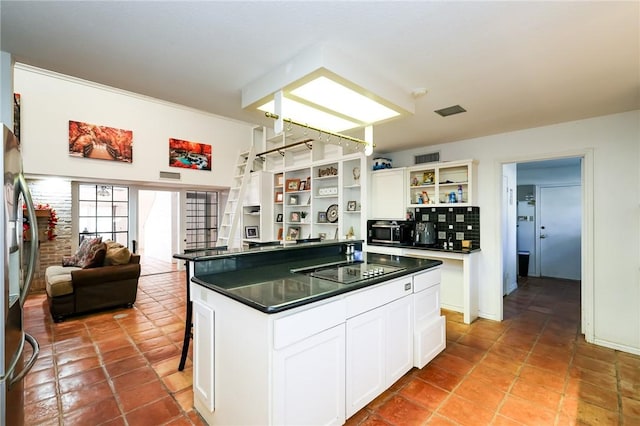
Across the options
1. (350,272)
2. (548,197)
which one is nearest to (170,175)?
(350,272)

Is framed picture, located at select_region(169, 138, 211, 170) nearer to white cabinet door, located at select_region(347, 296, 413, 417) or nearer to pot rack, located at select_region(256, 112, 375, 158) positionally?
pot rack, located at select_region(256, 112, 375, 158)

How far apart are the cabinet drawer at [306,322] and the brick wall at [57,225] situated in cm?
570

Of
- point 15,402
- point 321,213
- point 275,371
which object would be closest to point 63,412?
point 15,402

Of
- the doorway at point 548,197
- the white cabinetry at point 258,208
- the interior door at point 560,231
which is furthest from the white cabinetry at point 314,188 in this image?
the interior door at point 560,231

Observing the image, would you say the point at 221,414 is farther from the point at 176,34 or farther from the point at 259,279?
the point at 176,34

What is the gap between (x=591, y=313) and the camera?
3109 millimetres

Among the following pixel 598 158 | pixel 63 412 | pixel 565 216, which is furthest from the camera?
pixel 565 216

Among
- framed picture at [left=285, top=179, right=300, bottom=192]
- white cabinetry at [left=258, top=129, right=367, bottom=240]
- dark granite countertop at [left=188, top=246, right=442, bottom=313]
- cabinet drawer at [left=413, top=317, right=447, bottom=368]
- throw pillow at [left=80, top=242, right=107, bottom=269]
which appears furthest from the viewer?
framed picture at [left=285, top=179, right=300, bottom=192]

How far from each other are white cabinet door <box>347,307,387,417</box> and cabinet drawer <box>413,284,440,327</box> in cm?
51

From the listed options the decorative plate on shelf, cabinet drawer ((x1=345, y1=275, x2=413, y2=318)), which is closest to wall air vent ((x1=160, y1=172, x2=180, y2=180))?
the decorative plate on shelf

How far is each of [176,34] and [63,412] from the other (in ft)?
8.64

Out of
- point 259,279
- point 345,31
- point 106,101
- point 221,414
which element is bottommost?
point 221,414

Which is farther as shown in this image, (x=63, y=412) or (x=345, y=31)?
(x=63, y=412)

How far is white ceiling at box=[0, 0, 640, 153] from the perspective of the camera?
1420 mm
